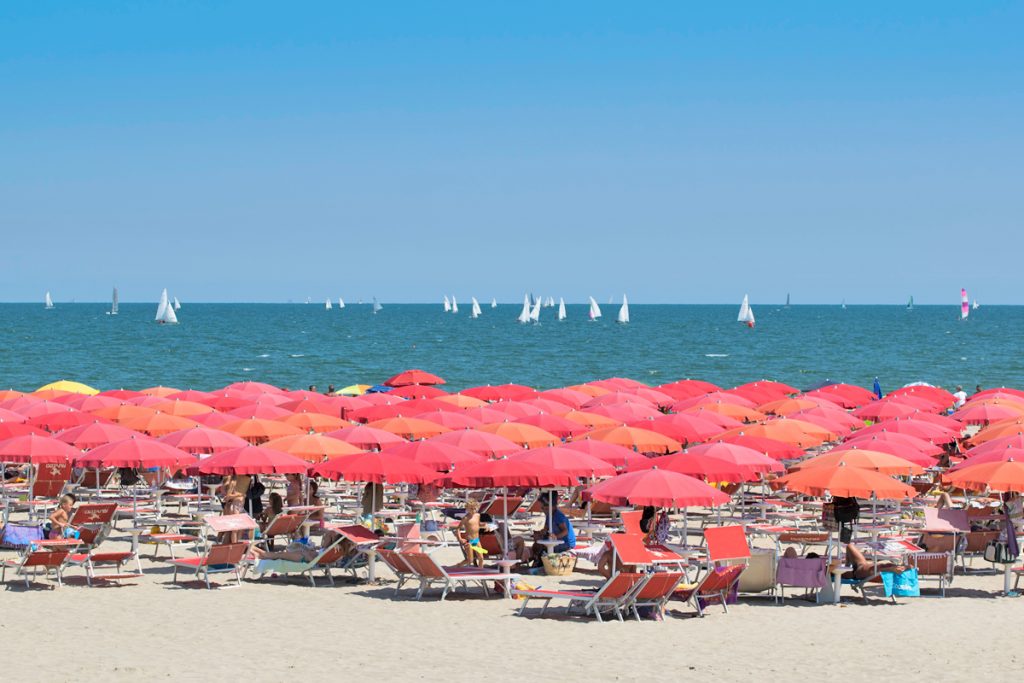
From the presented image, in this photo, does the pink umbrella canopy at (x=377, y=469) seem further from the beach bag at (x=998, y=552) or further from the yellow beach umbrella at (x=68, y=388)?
the yellow beach umbrella at (x=68, y=388)

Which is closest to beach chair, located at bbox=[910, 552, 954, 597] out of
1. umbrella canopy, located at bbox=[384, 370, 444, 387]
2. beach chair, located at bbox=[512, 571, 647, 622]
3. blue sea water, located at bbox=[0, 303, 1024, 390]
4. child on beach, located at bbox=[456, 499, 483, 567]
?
beach chair, located at bbox=[512, 571, 647, 622]

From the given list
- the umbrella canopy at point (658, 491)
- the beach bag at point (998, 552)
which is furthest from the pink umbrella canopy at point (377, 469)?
the beach bag at point (998, 552)

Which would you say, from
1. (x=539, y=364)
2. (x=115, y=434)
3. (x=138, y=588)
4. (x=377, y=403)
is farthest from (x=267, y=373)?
(x=138, y=588)

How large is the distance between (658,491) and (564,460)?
5.34 ft

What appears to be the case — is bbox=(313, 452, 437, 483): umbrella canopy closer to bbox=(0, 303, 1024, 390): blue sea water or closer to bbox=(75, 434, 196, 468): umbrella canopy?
bbox=(75, 434, 196, 468): umbrella canopy

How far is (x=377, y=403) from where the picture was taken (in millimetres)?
26344

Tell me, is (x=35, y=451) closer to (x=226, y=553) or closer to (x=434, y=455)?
(x=226, y=553)

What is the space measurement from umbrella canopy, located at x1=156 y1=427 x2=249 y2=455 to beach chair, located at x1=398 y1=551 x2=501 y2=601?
14.6 ft

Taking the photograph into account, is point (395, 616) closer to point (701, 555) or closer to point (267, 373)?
point (701, 555)

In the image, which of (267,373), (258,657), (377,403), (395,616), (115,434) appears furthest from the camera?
(267,373)

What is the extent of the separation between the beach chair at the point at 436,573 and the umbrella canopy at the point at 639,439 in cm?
564

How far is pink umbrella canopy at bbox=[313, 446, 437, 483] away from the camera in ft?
46.2

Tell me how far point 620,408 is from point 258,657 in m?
14.6

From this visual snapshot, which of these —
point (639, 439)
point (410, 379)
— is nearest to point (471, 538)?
point (639, 439)
